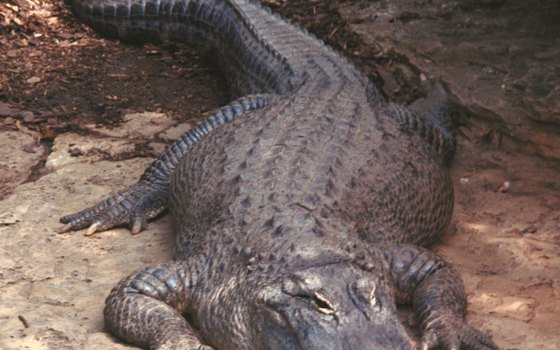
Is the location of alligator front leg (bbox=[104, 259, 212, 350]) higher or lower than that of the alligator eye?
lower

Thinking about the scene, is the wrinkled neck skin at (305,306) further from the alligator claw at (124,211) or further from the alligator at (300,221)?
the alligator claw at (124,211)

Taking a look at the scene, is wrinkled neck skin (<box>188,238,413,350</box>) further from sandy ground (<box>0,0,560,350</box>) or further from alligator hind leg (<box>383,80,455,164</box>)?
alligator hind leg (<box>383,80,455,164</box>)

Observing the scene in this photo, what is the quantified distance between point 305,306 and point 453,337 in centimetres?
83

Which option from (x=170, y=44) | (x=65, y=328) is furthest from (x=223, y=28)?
(x=65, y=328)

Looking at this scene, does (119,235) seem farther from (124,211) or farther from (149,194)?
(149,194)

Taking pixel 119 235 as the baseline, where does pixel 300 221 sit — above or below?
above

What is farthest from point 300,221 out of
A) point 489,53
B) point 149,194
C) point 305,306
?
point 489,53

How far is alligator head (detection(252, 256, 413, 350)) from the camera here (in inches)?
155

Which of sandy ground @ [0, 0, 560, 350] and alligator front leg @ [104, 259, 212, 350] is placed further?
sandy ground @ [0, 0, 560, 350]

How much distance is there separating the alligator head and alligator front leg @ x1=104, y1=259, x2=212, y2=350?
0.42m

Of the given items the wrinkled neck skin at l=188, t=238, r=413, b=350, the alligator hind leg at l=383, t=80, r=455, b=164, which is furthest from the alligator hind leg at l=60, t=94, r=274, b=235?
the wrinkled neck skin at l=188, t=238, r=413, b=350

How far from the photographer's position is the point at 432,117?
6691 mm

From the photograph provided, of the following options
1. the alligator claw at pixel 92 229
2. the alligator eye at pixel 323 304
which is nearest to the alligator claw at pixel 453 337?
the alligator eye at pixel 323 304

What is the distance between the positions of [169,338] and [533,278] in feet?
6.22
